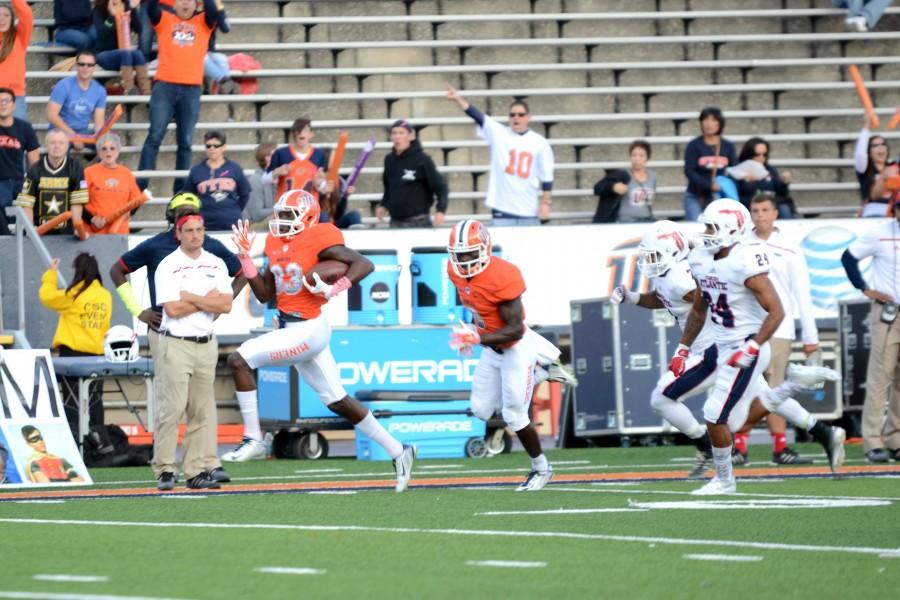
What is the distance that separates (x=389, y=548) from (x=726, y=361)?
3598 mm

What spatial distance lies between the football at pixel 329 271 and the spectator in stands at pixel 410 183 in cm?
547

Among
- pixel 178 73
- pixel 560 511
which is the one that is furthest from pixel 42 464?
pixel 178 73

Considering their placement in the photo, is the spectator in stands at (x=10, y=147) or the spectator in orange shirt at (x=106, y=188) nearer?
the spectator in orange shirt at (x=106, y=188)

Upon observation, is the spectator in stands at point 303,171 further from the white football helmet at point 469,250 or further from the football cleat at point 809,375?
the football cleat at point 809,375

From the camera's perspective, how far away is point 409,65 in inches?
834

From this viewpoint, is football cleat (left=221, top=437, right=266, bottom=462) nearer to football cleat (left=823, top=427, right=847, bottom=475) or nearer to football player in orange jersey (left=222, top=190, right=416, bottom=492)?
football player in orange jersey (left=222, top=190, right=416, bottom=492)

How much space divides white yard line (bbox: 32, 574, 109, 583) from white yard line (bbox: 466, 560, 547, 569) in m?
1.46

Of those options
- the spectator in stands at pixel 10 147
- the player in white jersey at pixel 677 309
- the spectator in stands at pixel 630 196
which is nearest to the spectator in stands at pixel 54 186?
the spectator in stands at pixel 10 147

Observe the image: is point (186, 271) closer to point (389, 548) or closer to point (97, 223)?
point (389, 548)

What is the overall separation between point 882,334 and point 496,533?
612 cm

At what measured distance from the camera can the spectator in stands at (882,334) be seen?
545 inches

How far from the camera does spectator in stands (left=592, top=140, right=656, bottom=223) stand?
17984 millimetres

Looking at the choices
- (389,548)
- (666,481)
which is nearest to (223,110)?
(666,481)

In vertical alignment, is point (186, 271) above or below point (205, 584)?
above
